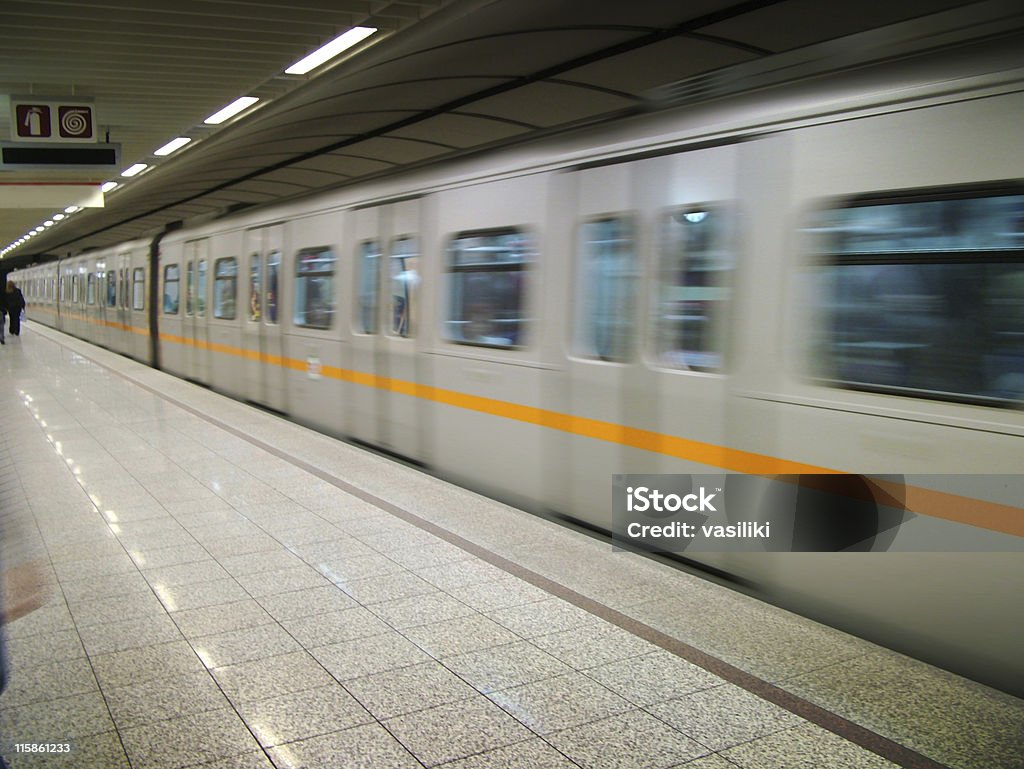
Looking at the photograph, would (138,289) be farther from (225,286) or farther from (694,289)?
(694,289)

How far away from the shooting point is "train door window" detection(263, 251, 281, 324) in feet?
33.9

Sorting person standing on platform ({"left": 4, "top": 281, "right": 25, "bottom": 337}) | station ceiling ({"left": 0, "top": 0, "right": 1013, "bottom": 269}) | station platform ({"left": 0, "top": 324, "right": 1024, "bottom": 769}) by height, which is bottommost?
station platform ({"left": 0, "top": 324, "right": 1024, "bottom": 769})

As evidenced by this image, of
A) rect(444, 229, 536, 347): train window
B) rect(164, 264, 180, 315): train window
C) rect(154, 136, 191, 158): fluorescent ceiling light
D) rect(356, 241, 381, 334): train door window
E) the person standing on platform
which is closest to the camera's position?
rect(444, 229, 536, 347): train window

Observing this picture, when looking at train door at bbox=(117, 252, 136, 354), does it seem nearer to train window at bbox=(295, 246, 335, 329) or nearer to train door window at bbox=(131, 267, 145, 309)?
train door window at bbox=(131, 267, 145, 309)

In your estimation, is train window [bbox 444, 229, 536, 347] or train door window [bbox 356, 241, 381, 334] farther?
train door window [bbox 356, 241, 381, 334]

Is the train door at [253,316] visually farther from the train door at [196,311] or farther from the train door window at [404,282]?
the train door window at [404,282]

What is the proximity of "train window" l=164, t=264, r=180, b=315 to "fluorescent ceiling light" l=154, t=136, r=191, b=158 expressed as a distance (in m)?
4.66

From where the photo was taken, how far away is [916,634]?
141 inches

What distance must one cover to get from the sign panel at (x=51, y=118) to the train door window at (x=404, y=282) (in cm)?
313

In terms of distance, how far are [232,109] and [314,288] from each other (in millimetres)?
2026

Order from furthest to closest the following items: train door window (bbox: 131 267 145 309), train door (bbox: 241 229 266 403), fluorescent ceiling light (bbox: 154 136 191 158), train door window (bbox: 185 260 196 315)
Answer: train door window (bbox: 131 267 145 309)
train door window (bbox: 185 260 196 315)
train door (bbox: 241 229 266 403)
fluorescent ceiling light (bbox: 154 136 191 158)

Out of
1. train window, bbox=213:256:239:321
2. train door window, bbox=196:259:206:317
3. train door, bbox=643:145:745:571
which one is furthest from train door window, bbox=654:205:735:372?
train door window, bbox=196:259:206:317

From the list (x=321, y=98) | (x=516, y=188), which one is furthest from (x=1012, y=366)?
(x=321, y=98)

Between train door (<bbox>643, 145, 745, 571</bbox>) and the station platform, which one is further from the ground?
train door (<bbox>643, 145, 745, 571</bbox>)
